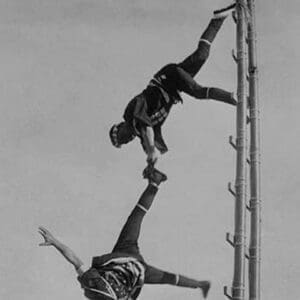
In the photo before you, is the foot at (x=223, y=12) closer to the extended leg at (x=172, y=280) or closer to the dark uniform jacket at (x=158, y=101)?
the dark uniform jacket at (x=158, y=101)

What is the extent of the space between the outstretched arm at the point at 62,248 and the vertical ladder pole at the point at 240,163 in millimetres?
3223

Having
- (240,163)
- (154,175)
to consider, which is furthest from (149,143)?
(240,163)

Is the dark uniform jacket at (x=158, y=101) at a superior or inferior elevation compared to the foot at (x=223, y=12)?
inferior

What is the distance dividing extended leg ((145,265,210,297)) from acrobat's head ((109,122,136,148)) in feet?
9.08

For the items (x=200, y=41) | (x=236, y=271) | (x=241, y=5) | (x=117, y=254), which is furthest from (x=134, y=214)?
(x=241, y=5)

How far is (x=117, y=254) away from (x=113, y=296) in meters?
0.90

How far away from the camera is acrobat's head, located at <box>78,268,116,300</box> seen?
19.5 meters

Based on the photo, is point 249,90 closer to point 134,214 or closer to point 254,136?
point 254,136

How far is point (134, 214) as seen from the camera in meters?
20.2

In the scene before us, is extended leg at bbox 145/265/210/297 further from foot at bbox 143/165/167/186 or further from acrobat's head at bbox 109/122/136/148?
acrobat's head at bbox 109/122/136/148

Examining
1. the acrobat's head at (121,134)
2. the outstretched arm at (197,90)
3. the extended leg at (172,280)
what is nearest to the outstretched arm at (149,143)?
the acrobat's head at (121,134)

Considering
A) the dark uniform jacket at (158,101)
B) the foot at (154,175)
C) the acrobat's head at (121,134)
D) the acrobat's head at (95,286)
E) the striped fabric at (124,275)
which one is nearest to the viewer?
the acrobat's head at (95,286)

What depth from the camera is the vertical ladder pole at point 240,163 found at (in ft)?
63.0

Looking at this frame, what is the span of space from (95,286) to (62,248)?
1.19 m
